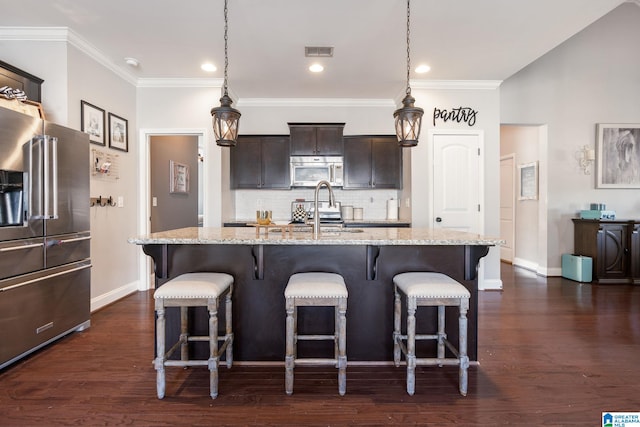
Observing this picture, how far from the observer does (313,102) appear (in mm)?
5199

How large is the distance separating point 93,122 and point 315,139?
2.76 meters

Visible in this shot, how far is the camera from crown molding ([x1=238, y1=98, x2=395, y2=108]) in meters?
5.18

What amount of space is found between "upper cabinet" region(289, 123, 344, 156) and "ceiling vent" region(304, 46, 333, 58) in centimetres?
140

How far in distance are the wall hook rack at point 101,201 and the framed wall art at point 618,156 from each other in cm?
695

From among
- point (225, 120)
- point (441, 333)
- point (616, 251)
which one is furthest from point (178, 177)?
point (616, 251)

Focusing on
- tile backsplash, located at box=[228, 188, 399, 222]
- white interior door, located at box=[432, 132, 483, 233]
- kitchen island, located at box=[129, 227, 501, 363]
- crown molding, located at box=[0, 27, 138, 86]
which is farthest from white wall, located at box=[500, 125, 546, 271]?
crown molding, located at box=[0, 27, 138, 86]

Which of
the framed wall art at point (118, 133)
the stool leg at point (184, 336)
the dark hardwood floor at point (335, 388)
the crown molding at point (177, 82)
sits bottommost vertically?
the dark hardwood floor at point (335, 388)

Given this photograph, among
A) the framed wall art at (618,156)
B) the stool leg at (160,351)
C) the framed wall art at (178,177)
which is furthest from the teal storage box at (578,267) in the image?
the framed wall art at (178,177)

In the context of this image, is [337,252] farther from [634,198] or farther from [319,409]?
[634,198]

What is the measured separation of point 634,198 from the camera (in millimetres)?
5270

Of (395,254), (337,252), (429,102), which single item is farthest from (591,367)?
(429,102)

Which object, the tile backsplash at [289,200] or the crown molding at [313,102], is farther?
the tile backsplash at [289,200]

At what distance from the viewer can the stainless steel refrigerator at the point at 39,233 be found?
7.61ft

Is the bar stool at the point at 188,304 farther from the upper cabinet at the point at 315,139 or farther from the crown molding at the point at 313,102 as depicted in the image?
the crown molding at the point at 313,102
